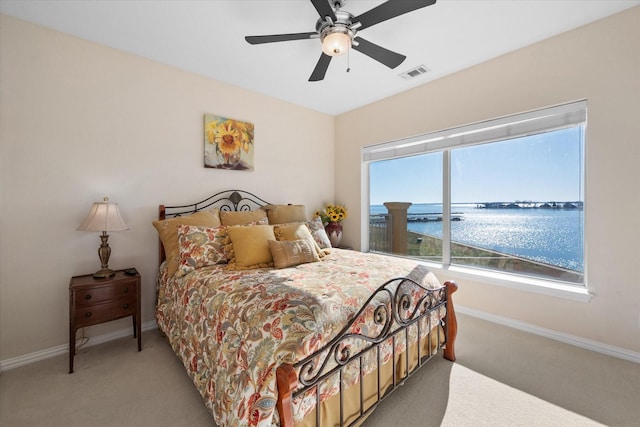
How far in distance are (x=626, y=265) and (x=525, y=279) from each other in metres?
0.75

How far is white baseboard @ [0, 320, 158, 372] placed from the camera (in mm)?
2104

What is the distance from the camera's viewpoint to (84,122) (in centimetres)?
241

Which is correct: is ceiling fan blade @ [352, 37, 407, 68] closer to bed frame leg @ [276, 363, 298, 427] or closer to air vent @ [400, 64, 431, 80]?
air vent @ [400, 64, 431, 80]

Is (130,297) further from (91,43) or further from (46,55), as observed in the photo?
(91,43)

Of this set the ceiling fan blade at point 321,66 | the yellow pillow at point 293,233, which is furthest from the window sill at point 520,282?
the ceiling fan blade at point 321,66

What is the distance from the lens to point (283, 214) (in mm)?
3279

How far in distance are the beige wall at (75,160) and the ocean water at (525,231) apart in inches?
118

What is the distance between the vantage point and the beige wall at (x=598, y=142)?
2.16m

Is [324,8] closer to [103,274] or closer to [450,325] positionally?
[450,325]

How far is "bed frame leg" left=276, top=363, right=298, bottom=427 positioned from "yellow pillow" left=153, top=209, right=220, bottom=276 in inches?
65.1

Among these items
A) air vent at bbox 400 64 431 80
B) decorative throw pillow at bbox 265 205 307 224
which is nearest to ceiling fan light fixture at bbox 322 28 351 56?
air vent at bbox 400 64 431 80

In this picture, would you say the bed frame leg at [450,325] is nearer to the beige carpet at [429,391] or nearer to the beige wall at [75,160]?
the beige carpet at [429,391]

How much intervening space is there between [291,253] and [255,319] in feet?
3.22

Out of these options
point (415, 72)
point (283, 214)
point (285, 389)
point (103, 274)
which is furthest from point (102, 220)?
point (415, 72)
